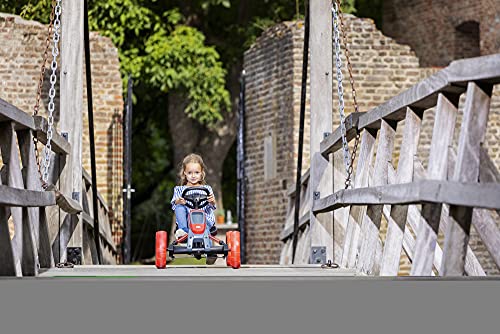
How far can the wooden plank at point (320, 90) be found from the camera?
9664 mm

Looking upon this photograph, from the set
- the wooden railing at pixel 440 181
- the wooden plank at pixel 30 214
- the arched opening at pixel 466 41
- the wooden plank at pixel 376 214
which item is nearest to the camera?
the wooden railing at pixel 440 181

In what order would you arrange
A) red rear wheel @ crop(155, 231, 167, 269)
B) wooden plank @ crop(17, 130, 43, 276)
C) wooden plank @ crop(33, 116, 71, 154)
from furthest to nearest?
1. red rear wheel @ crop(155, 231, 167, 269)
2. wooden plank @ crop(33, 116, 71, 154)
3. wooden plank @ crop(17, 130, 43, 276)

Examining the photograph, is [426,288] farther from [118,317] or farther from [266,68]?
[266,68]

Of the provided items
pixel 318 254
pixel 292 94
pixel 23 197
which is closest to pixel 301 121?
pixel 318 254

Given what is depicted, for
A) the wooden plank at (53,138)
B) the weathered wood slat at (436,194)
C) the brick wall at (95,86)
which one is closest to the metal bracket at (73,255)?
the wooden plank at (53,138)

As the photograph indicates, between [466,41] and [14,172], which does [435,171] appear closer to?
[14,172]

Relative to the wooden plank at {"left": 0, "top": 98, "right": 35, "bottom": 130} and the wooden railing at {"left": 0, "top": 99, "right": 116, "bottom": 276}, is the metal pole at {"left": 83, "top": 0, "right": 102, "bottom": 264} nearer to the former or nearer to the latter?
the wooden railing at {"left": 0, "top": 99, "right": 116, "bottom": 276}

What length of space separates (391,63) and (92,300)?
11449 mm

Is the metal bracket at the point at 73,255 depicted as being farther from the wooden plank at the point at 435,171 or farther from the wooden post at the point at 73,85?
the wooden plank at the point at 435,171

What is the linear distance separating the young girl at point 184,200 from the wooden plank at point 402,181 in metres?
1.75

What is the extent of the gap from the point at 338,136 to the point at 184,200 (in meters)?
1.20

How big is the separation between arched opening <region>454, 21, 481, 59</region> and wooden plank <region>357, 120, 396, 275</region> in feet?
42.8

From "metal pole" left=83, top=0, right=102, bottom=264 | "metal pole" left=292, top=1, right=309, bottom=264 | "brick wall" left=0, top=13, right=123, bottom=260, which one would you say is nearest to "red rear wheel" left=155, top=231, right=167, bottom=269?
"metal pole" left=292, top=1, right=309, bottom=264

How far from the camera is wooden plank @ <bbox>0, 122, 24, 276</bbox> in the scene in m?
6.47
